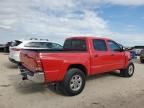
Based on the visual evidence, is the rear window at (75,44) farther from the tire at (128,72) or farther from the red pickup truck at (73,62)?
the tire at (128,72)

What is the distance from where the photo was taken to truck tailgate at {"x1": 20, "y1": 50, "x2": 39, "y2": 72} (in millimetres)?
6750

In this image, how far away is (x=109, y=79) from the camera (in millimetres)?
10250

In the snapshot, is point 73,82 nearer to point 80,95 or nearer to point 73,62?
point 80,95

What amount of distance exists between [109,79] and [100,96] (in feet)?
9.44

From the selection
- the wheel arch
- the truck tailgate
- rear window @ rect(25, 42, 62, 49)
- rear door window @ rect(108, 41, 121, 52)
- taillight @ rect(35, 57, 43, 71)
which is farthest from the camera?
rear window @ rect(25, 42, 62, 49)

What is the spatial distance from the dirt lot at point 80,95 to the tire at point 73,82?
182mm

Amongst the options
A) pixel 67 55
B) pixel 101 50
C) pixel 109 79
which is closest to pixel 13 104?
pixel 67 55

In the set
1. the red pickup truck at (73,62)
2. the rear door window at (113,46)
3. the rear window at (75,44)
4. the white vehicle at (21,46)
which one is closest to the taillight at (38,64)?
the red pickup truck at (73,62)

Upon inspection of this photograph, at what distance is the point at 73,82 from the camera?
750 centimetres

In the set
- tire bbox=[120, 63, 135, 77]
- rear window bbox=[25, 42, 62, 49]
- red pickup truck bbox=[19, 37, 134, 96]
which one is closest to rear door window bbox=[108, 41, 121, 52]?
red pickup truck bbox=[19, 37, 134, 96]

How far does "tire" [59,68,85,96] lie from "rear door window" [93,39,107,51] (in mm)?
1438

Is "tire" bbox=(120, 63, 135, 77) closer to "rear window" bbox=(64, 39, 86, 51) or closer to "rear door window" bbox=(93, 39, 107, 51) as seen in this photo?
"rear door window" bbox=(93, 39, 107, 51)

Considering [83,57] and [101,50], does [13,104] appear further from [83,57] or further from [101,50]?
[101,50]

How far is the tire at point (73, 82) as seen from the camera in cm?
727
